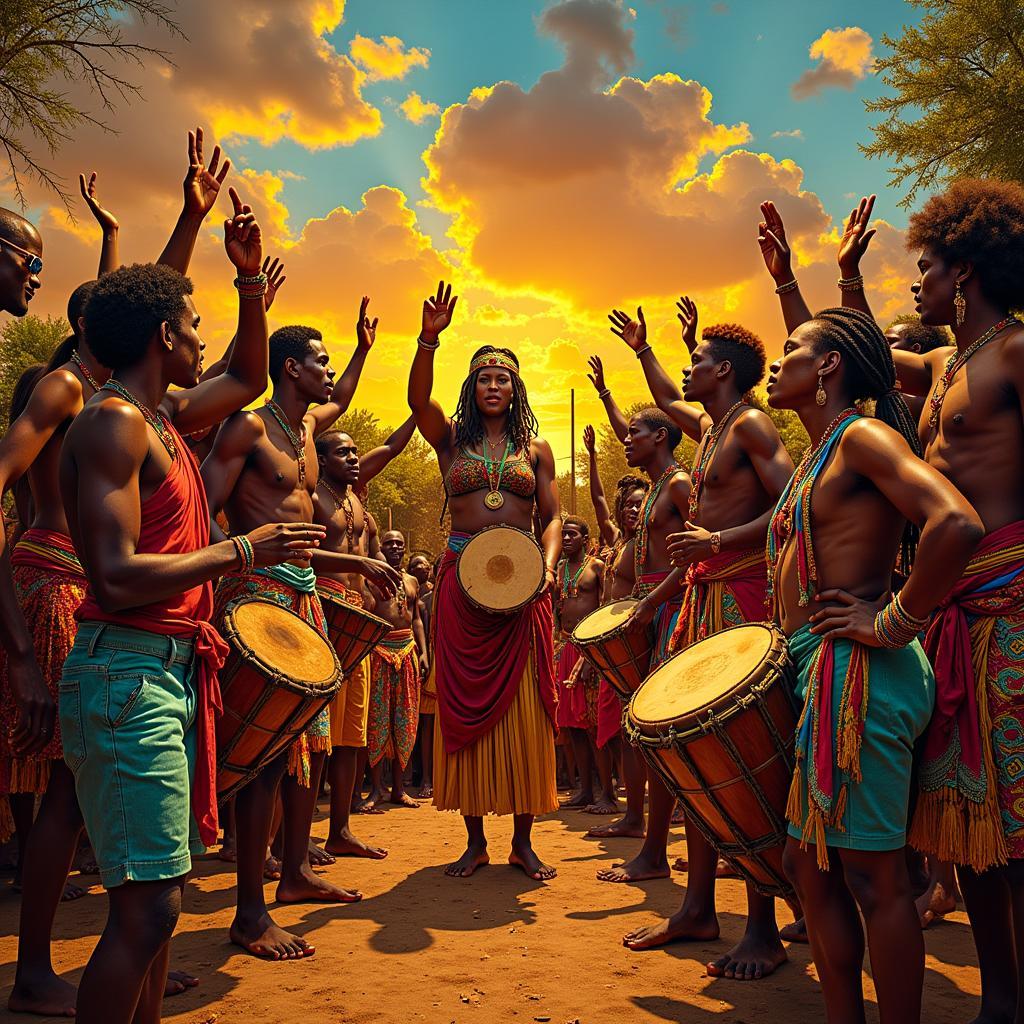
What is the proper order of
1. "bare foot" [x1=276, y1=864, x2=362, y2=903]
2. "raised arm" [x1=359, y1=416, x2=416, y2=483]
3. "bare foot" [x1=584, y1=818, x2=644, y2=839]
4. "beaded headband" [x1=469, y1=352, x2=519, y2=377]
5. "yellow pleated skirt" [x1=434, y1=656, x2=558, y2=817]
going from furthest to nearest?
"raised arm" [x1=359, y1=416, x2=416, y2=483] < "bare foot" [x1=584, y1=818, x2=644, y2=839] < "beaded headband" [x1=469, y1=352, x2=519, y2=377] < "yellow pleated skirt" [x1=434, y1=656, x2=558, y2=817] < "bare foot" [x1=276, y1=864, x2=362, y2=903]

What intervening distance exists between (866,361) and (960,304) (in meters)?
0.66

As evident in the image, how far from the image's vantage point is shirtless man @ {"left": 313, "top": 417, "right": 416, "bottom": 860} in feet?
22.3

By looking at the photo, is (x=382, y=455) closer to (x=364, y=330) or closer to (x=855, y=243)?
(x=364, y=330)

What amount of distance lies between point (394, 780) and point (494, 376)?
5.08 meters

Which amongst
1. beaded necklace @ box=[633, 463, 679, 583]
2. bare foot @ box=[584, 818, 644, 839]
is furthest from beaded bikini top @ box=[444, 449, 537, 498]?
bare foot @ box=[584, 818, 644, 839]

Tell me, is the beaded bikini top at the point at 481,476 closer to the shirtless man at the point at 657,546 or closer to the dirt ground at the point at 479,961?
the shirtless man at the point at 657,546

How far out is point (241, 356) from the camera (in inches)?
154

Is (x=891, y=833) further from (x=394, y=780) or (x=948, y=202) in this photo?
(x=394, y=780)

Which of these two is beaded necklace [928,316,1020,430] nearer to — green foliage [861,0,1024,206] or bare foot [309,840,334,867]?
bare foot [309,840,334,867]

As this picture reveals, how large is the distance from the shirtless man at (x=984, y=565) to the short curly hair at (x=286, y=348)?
345 cm

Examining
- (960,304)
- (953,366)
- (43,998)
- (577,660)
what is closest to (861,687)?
(953,366)

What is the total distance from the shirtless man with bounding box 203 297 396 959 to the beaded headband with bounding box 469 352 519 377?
1402 mm

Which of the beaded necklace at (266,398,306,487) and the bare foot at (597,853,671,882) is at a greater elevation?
the beaded necklace at (266,398,306,487)

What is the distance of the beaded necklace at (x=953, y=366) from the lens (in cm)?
364
